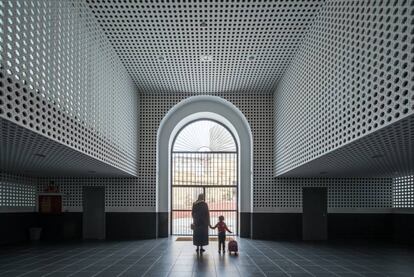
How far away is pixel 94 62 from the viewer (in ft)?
35.4

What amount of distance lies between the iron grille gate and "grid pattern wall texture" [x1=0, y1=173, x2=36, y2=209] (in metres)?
5.52

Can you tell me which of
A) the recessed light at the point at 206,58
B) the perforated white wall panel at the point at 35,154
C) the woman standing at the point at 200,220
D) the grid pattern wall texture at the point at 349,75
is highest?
the recessed light at the point at 206,58

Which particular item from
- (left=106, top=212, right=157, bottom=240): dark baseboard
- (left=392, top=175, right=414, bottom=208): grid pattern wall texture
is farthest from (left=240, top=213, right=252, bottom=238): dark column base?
(left=392, top=175, right=414, bottom=208): grid pattern wall texture

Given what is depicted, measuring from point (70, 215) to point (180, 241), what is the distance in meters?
4.63

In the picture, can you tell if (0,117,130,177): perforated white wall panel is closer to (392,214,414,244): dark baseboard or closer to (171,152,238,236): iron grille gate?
(171,152,238,236): iron grille gate

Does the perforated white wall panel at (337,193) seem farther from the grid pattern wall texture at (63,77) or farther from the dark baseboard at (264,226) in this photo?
the grid pattern wall texture at (63,77)

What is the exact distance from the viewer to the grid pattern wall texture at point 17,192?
564 inches

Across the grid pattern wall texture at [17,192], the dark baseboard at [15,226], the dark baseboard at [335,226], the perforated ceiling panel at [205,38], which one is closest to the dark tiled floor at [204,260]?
the dark baseboard at [15,226]

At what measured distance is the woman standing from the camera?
11.4 metres

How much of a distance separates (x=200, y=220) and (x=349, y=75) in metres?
5.52

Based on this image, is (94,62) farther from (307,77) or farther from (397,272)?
(397,272)

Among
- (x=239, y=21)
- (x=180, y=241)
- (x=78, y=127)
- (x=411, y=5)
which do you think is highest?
(x=239, y=21)

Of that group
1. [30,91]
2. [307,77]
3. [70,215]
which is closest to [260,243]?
[307,77]

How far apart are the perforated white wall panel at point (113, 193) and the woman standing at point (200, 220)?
5.37m
